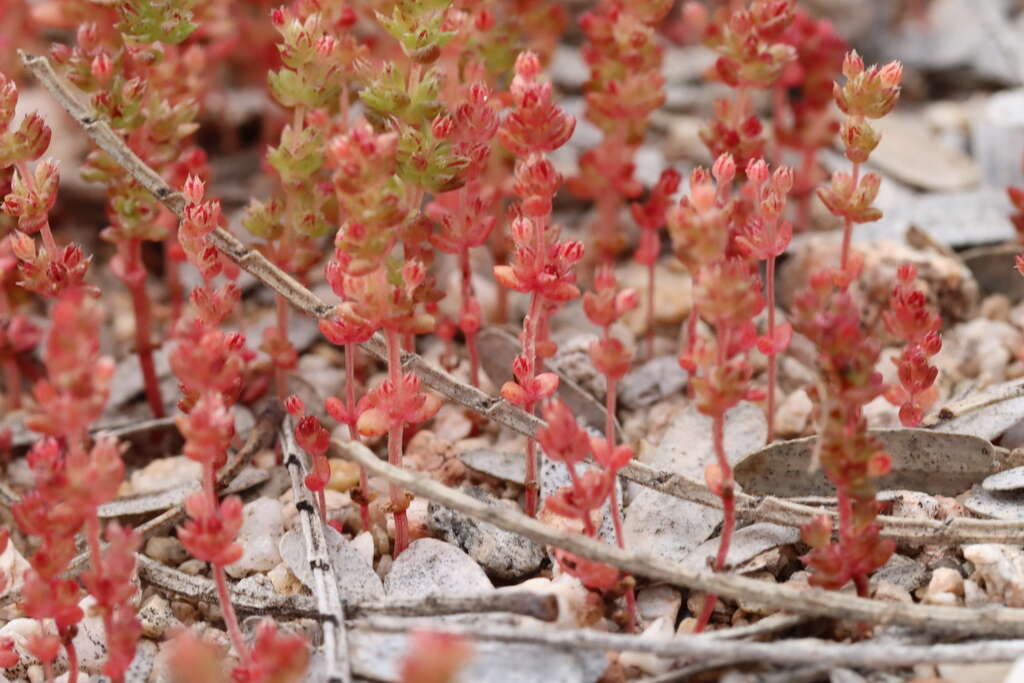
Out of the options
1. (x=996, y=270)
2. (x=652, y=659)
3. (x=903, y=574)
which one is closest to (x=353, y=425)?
(x=652, y=659)

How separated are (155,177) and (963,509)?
1.73m

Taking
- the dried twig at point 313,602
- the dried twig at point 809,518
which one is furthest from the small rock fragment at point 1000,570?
the dried twig at point 313,602

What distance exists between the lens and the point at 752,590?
6.54 feet

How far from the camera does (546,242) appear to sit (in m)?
2.32

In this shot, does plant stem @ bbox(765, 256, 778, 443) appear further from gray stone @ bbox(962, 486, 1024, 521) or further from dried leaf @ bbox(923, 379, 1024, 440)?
gray stone @ bbox(962, 486, 1024, 521)

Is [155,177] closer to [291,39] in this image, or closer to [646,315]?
[291,39]

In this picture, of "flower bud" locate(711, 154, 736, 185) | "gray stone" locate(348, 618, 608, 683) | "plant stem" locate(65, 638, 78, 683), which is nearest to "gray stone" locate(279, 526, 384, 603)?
"gray stone" locate(348, 618, 608, 683)

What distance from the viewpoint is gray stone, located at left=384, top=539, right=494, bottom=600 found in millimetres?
2227

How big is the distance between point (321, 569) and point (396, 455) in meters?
0.25

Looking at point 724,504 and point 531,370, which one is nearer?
point 724,504

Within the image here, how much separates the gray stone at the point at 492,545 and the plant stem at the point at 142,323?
0.97 m

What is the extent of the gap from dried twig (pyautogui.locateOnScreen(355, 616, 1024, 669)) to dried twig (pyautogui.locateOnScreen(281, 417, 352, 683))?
0.62ft

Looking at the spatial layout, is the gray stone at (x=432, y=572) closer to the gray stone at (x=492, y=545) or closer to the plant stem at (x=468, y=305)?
the gray stone at (x=492, y=545)

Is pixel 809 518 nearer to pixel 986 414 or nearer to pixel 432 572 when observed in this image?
pixel 986 414
